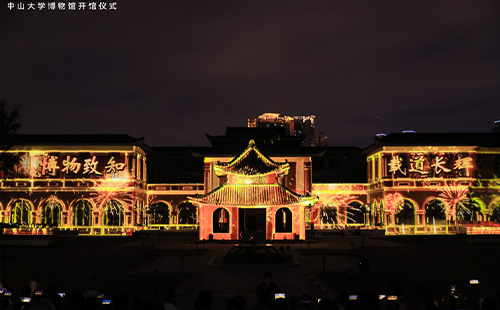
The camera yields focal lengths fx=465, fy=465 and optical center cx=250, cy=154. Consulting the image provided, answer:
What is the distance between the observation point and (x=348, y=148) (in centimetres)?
7525

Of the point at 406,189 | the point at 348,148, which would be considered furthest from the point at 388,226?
the point at 348,148

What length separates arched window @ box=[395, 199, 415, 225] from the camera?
50594 millimetres

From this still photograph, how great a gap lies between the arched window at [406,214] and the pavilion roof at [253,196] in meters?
16.7

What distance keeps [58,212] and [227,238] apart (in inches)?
846

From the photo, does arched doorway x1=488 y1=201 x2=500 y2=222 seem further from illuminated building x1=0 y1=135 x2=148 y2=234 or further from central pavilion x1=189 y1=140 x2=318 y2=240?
illuminated building x1=0 y1=135 x2=148 y2=234

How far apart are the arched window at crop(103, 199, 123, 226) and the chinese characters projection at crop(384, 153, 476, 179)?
1145 inches

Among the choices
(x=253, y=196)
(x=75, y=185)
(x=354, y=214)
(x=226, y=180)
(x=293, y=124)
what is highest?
(x=293, y=124)

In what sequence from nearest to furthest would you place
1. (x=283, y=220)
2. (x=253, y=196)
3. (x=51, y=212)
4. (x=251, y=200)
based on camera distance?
(x=251, y=200) < (x=253, y=196) < (x=283, y=220) < (x=51, y=212)


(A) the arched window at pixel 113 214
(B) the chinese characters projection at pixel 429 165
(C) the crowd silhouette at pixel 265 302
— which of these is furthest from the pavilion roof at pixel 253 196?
(C) the crowd silhouette at pixel 265 302

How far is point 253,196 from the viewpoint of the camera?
125ft

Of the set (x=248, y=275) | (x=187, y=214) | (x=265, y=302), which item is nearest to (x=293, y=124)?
(x=187, y=214)

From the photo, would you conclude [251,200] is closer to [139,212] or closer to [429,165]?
[139,212]

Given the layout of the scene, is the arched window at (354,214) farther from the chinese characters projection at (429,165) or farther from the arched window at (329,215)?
the chinese characters projection at (429,165)

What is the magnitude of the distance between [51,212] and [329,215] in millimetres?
31231
